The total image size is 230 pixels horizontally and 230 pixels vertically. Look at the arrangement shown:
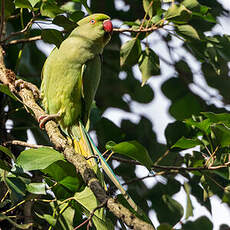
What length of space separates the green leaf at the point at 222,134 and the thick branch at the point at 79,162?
0.58 metres

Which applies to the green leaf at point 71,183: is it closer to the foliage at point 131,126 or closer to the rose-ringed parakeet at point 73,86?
the foliage at point 131,126

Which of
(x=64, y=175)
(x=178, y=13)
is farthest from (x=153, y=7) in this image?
(x=64, y=175)

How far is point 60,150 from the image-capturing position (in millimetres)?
1376

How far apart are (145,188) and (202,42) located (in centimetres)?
92

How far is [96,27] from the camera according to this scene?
7.32ft

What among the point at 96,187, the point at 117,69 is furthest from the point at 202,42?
the point at 96,187

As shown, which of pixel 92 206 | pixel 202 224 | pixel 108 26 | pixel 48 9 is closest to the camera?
pixel 92 206

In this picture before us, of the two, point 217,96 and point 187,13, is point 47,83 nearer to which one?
point 187,13

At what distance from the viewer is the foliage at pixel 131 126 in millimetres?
1394

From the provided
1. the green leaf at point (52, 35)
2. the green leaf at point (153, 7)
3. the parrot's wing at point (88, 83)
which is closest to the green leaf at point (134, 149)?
the green leaf at point (52, 35)

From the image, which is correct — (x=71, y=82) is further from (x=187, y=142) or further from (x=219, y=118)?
(x=219, y=118)

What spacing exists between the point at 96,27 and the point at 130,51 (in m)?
0.40

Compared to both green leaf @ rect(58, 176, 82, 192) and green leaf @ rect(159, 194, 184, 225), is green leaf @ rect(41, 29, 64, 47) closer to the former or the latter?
green leaf @ rect(58, 176, 82, 192)

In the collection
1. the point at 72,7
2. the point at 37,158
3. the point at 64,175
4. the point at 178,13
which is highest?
the point at 178,13
